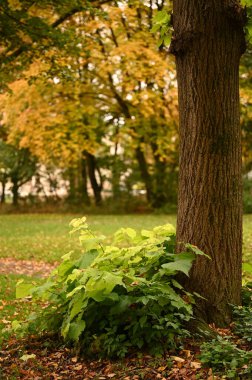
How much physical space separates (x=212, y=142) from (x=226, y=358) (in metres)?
2.07

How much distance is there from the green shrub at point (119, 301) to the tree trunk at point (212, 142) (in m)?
0.28

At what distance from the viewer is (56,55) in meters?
15.8

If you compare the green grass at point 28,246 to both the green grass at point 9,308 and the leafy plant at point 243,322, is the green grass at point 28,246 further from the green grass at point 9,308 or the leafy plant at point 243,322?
the leafy plant at point 243,322

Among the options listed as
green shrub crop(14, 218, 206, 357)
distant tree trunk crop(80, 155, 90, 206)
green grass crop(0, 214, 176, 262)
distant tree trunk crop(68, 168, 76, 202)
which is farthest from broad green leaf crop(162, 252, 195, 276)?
distant tree trunk crop(68, 168, 76, 202)

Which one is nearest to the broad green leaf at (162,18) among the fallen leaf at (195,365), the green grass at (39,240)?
the fallen leaf at (195,365)

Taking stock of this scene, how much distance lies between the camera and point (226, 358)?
423cm

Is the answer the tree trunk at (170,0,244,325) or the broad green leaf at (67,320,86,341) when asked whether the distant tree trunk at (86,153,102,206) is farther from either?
the broad green leaf at (67,320,86,341)

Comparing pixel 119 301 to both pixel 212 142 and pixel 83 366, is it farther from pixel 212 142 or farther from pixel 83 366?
pixel 212 142

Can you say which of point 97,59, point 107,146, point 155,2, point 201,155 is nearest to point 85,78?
point 97,59

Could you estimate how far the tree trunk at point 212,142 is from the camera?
16.4 ft

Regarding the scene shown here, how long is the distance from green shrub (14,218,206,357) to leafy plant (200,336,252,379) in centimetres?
33

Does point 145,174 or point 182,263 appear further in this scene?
point 145,174

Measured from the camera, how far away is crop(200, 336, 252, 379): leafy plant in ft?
13.3

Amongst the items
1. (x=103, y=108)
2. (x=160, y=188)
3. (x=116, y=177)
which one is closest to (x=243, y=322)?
(x=103, y=108)
